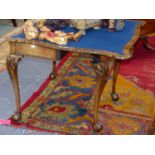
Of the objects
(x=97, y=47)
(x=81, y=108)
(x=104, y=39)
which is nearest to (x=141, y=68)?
(x=81, y=108)

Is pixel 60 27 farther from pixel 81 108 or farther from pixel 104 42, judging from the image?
pixel 81 108

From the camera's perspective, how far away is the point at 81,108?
98.9 inches

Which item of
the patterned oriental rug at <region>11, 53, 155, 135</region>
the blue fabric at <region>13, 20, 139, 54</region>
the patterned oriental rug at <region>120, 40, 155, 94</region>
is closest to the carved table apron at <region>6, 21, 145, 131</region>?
the blue fabric at <region>13, 20, 139, 54</region>

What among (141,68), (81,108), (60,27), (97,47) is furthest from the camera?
(141,68)

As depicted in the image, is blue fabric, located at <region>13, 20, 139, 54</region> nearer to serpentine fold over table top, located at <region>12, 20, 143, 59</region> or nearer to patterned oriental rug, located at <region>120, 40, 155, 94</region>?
serpentine fold over table top, located at <region>12, 20, 143, 59</region>

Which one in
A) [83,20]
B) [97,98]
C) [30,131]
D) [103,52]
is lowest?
[30,131]

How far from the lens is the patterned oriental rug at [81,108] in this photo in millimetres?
2279

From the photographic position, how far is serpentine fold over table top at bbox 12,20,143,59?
178cm

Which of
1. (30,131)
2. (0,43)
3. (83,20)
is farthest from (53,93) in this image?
(0,43)

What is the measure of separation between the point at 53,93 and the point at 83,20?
3.28ft

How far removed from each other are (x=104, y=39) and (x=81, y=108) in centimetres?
82

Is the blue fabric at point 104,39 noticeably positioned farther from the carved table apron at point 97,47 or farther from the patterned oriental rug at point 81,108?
the patterned oriental rug at point 81,108

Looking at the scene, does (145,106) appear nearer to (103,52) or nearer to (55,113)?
(55,113)

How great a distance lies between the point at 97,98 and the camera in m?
2.04
